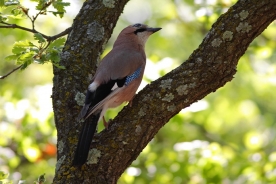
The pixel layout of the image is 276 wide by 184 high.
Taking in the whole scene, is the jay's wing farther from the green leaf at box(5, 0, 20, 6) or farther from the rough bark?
the green leaf at box(5, 0, 20, 6)

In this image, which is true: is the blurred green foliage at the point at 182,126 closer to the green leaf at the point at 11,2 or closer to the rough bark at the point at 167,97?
the green leaf at the point at 11,2

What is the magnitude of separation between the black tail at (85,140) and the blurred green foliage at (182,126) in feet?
7.33

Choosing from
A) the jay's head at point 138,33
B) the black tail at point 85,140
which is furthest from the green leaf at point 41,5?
the jay's head at point 138,33

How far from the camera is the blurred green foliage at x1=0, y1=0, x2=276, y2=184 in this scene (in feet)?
23.3

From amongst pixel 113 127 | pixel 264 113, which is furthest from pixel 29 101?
pixel 264 113

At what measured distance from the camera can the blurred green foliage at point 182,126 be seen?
710 centimetres

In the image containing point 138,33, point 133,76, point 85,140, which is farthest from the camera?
point 138,33

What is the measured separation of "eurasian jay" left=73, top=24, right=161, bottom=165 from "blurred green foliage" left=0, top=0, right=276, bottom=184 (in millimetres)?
1100

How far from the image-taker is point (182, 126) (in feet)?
26.7

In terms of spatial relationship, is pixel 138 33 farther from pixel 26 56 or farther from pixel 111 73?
pixel 26 56

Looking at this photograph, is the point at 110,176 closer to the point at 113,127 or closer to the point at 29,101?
the point at 113,127

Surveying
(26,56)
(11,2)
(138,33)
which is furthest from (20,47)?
(138,33)

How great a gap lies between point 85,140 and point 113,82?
1.32m

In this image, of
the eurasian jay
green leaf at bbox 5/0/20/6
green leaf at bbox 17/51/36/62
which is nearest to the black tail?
the eurasian jay
